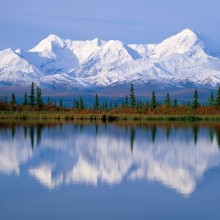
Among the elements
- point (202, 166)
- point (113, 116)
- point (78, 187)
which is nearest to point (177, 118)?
point (113, 116)

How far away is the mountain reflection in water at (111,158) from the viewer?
30.3 meters

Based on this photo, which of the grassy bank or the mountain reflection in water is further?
the grassy bank

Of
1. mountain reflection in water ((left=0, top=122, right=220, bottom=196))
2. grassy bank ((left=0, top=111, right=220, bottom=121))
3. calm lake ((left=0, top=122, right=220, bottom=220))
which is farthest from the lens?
grassy bank ((left=0, top=111, right=220, bottom=121))

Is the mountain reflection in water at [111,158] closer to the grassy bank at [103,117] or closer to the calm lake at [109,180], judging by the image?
the calm lake at [109,180]

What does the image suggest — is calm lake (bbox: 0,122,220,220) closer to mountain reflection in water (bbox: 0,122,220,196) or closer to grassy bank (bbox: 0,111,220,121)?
mountain reflection in water (bbox: 0,122,220,196)

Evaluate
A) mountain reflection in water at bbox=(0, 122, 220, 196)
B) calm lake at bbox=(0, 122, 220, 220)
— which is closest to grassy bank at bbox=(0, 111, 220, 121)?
mountain reflection in water at bbox=(0, 122, 220, 196)

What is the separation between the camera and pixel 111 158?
38875 mm

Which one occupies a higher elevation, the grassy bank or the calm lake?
the calm lake

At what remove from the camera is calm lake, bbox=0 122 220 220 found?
74.8 ft

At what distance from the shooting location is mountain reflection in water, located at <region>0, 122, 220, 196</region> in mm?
30266

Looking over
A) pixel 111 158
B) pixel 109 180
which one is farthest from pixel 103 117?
pixel 109 180

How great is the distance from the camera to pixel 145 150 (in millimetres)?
44125

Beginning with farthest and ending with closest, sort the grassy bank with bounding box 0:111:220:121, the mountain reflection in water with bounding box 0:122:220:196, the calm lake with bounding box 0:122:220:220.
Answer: the grassy bank with bounding box 0:111:220:121 < the mountain reflection in water with bounding box 0:122:220:196 < the calm lake with bounding box 0:122:220:220

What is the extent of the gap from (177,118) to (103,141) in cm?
5126
